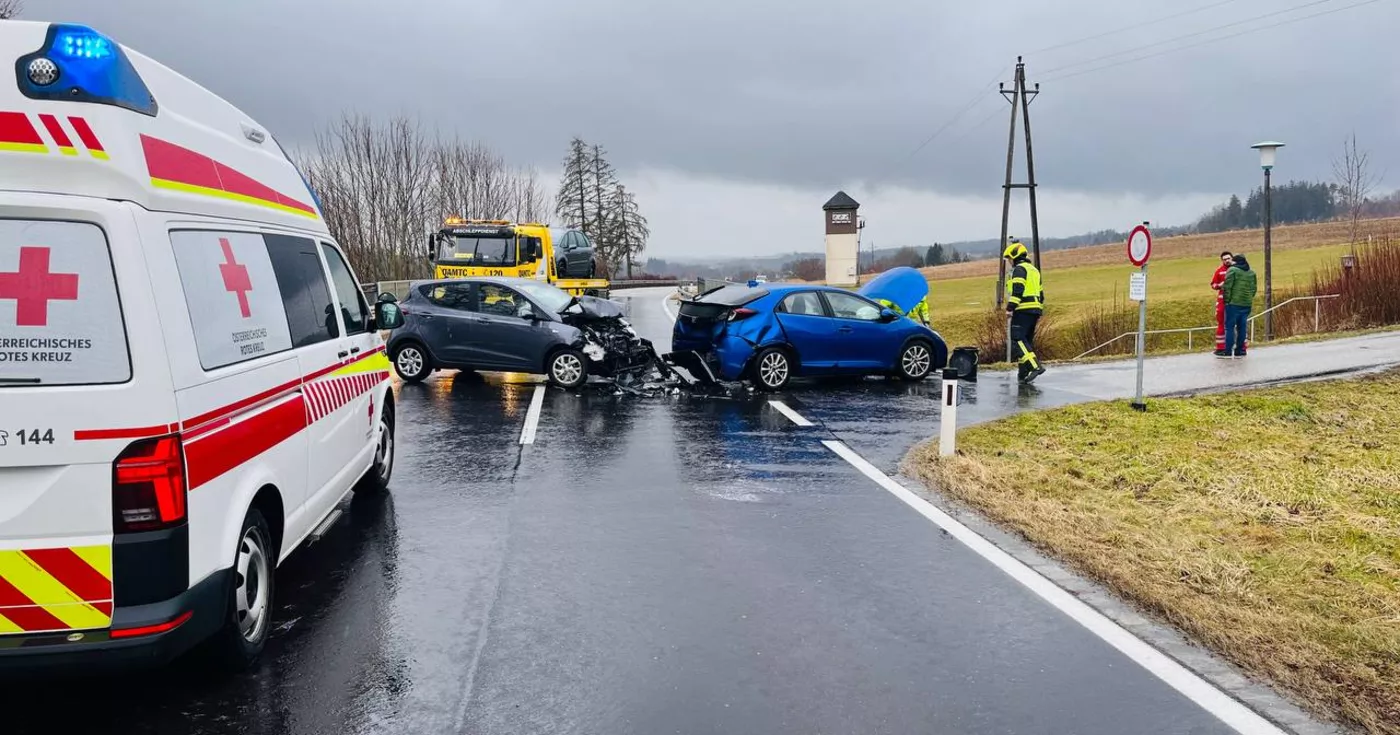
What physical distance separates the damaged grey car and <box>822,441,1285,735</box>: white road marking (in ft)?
22.6

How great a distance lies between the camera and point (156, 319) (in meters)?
3.48

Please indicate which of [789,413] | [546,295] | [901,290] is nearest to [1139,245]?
[789,413]

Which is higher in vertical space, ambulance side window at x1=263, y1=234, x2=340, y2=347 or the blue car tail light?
the blue car tail light

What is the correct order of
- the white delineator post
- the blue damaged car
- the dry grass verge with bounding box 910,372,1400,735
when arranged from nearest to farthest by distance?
1. the dry grass verge with bounding box 910,372,1400,735
2. the white delineator post
3. the blue damaged car

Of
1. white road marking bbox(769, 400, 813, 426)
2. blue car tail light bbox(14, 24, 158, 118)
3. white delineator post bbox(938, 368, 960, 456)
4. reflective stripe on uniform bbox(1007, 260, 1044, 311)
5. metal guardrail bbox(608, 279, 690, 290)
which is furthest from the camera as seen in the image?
metal guardrail bbox(608, 279, 690, 290)

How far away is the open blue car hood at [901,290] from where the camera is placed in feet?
53.8

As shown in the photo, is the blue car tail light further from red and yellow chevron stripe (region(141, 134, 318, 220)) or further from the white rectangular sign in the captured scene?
the white rectangular sign

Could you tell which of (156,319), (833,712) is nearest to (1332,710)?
(833,712)

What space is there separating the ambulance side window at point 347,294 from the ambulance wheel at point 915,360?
9.09 metres

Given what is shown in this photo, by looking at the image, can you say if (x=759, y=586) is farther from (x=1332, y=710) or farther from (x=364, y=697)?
(x=1332, y=710)

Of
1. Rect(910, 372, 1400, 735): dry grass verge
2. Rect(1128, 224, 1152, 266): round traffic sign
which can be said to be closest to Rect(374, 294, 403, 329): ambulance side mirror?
Rect(910, 372, 1400, 735): dry grass verge

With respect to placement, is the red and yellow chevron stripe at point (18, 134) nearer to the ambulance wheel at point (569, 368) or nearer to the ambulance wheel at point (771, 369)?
the ambulance wheel at point (569, 368)

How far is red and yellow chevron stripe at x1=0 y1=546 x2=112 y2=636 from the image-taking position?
335cm

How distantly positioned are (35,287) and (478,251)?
75.8ft
